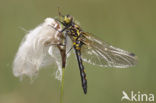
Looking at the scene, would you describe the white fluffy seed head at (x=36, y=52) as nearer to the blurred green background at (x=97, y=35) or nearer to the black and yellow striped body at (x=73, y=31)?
the black and yellow striped body at (x=73, y=31)

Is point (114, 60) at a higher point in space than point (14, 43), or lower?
lower

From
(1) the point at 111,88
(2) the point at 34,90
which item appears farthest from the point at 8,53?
(1) the point at 111,88

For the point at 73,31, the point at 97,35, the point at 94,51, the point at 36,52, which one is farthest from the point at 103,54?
the point at 97,35

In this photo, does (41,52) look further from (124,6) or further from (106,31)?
(124,6)

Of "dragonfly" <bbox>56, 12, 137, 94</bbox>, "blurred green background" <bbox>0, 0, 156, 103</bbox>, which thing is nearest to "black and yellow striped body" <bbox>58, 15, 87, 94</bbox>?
"dragonfly" <bbox>56, 12, 137, 94</bbox>

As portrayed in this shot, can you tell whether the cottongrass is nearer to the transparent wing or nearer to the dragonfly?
the dragonfly
